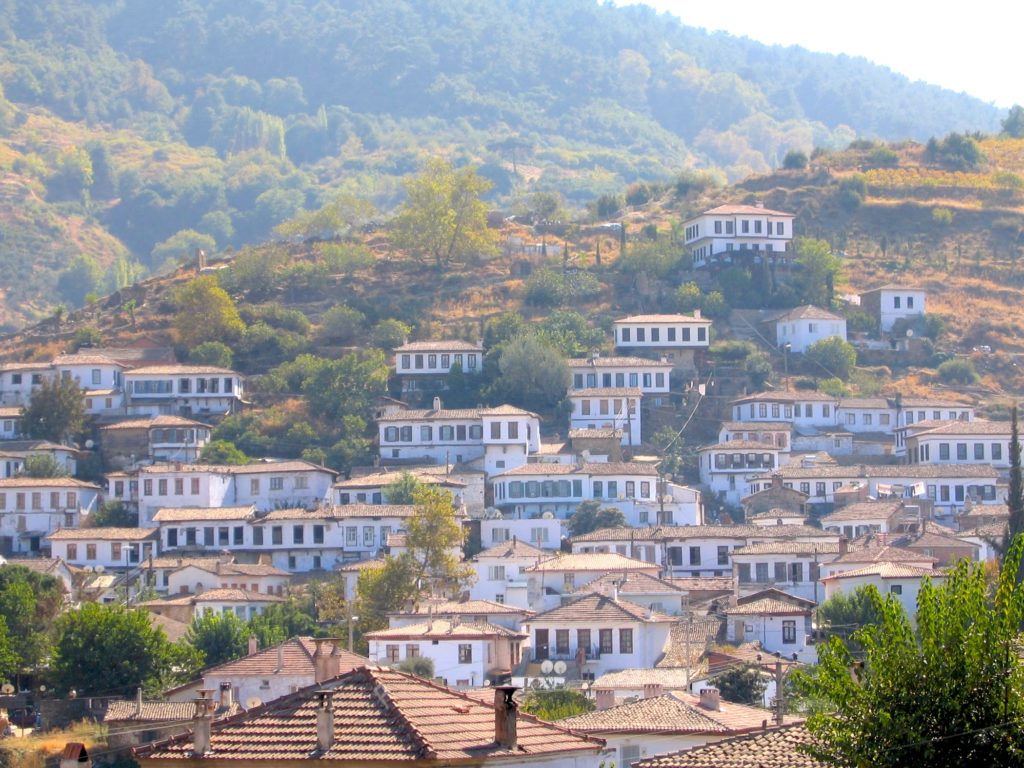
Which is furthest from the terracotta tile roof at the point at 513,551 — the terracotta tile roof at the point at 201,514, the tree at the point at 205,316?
the tree at the point at 205,316

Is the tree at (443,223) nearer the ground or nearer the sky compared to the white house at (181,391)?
nearer the sky

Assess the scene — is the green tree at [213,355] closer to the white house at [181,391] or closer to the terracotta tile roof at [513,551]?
the white house at [181,391]

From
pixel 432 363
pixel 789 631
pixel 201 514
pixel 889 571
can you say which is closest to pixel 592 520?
pixel 201 514

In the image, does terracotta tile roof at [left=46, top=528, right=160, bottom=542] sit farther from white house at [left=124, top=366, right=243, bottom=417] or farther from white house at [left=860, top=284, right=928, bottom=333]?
white house at [left=860, top=284, right=928, bottom=333]

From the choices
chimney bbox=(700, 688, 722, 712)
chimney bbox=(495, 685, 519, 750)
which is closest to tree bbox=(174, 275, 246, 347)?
chimney bbox=(700, 688, 722, 712)

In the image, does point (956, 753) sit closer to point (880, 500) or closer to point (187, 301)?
point (880, 500)

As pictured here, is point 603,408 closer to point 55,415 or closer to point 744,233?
point 744,233
